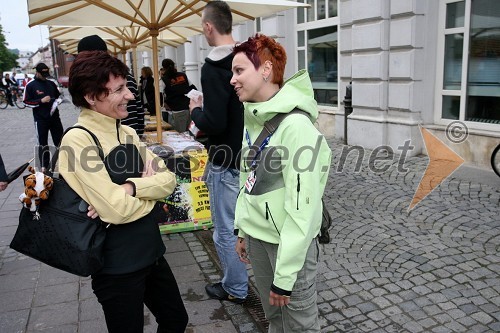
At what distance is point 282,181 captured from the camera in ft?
6.59

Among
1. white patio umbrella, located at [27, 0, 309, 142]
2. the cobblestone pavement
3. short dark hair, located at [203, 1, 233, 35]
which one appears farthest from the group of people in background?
white patio umbrella, located at [27, 0, 309, 142]

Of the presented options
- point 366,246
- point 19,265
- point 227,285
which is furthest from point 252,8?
point 19,265

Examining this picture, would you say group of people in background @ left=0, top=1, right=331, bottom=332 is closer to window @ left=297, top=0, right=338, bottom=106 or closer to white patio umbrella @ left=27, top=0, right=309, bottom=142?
white patio umbrella @ left=27, top=0, right=309, bottom=142

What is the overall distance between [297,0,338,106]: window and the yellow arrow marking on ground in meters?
3.22

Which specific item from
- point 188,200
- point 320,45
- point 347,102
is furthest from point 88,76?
point 320,45

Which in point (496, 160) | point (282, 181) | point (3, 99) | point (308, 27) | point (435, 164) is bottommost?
point (435, 164)

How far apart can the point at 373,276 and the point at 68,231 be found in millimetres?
2717

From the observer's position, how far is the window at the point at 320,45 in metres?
10.5

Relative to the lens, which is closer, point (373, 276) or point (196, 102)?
point (196, 102)

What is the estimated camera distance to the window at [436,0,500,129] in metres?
7.14

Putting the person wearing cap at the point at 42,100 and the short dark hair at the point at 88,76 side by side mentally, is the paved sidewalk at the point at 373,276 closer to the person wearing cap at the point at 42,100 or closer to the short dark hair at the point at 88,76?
the short dark hair at the point at 88,76

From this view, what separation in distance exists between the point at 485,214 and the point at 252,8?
→ 369 centimetres

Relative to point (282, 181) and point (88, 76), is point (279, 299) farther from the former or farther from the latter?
point (88, 76)

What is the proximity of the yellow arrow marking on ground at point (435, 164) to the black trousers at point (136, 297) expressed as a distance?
3872mm
